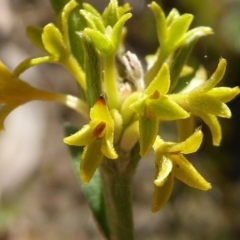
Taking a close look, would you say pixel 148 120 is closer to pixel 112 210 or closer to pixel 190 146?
pixel 190 146

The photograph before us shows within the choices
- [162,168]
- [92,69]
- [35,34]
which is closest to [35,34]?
[35,34]

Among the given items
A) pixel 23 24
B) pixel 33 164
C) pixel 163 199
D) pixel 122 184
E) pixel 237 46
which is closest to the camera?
pixel 163 199

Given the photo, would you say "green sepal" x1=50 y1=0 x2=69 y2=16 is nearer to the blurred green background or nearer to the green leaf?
the green leaf

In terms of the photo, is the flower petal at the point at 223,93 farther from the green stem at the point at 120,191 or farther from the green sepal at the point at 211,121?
the green stem at the point at 120,191

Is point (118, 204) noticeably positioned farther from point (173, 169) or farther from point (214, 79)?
point (214, 79)

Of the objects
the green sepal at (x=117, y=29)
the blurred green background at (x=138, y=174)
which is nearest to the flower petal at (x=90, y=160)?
the green sepal at (x=117, y=29)

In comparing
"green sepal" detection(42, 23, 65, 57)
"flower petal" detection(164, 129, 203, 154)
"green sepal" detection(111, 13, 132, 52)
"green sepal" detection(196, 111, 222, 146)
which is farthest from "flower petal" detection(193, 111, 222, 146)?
"green sepal" detection(42, 23, 65, 57)

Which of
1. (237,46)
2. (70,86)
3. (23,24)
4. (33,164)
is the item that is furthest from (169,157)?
(23,24)
